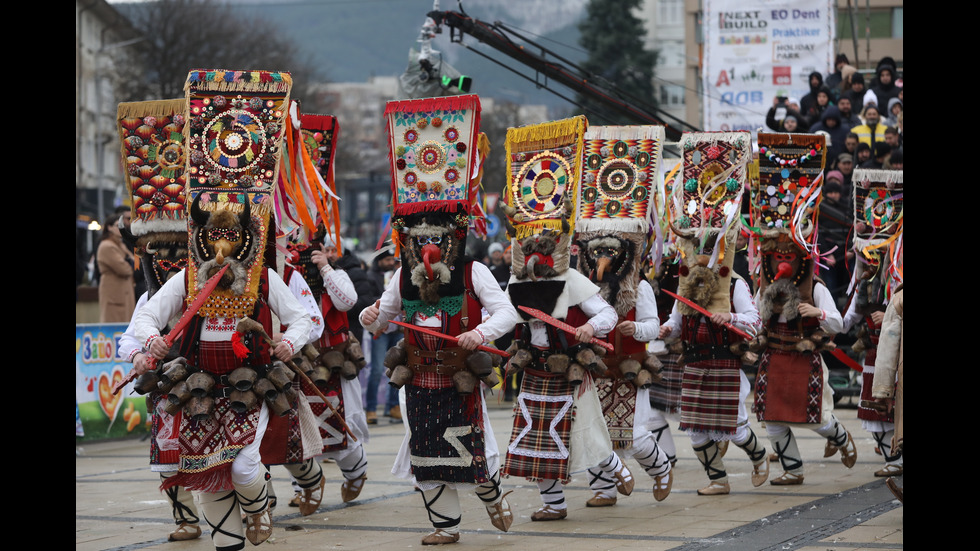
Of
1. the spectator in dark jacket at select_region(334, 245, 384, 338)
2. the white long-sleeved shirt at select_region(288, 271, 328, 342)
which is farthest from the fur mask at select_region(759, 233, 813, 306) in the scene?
the spectator in dark jacket at select_region(334, 245, 384, 338)

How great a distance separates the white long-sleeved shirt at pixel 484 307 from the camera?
297 inches

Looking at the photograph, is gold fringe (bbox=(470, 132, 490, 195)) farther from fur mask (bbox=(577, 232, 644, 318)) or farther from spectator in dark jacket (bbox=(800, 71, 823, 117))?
spectator in dark jacket (bbox=(800, 71, 823, 117))

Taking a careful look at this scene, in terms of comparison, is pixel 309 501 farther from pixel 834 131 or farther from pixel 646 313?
pixel 834 131

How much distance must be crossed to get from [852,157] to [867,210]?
→ 545 cm

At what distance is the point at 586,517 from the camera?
28.5ft

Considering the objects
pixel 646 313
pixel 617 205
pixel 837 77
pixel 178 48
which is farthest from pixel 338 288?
pixel 178 48

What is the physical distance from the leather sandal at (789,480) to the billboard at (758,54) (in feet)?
33.3

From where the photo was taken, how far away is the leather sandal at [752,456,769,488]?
31.7 feet

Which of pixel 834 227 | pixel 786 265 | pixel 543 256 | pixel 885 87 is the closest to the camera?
pixel 543 256

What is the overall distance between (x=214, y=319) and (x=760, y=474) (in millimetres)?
4617

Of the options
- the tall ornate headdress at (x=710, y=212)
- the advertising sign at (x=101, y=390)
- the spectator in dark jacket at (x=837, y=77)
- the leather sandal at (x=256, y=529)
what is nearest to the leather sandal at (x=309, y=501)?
the leather sandal at (x=256, y=529)

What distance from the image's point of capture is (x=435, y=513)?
25.2 feet

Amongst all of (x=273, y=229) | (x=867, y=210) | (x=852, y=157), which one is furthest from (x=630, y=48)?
(x=273, y=229)

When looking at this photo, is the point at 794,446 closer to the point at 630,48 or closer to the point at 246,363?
the point at 246,363
